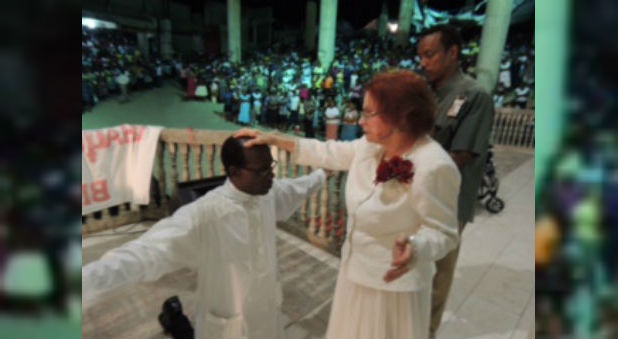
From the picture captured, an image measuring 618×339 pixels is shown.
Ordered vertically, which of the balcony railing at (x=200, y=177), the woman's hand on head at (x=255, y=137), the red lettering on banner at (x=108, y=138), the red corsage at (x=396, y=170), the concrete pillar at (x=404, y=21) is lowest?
the balcony railing at (x=200, y=177)

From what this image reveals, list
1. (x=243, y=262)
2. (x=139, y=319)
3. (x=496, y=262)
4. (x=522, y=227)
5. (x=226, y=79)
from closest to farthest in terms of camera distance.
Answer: (x=243, y=262) → (x=139, y=319) → (x=496, y=262) → (x=522, y=227) → (x=226, y=79)

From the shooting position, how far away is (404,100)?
49.8 inches

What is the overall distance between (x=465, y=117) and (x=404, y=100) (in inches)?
26.6

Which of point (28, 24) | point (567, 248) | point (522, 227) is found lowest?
point (522, 227)

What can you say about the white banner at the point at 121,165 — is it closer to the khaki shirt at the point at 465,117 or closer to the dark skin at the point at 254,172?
the dark skin at the point at 254,172

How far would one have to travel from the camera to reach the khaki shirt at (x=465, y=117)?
5.82 feet

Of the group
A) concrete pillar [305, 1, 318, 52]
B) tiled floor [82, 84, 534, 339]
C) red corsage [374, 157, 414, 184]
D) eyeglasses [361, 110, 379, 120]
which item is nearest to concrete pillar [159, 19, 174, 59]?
concrete pillar [305, 1, 318, 52]

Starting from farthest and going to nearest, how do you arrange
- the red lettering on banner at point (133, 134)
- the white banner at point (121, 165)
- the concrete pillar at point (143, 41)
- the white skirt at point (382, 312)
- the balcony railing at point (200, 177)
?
the concrete pillar at point (143, 41) < the red lettering on banner at point (133, 134) < the white banner at point (121, 165) < the balcony railing at point (200, 177) < the white skirt at point (382, 312)

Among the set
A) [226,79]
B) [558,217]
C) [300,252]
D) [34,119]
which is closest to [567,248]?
[558,217]

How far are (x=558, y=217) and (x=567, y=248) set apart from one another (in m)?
0.03

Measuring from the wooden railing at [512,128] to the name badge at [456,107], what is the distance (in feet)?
25.6

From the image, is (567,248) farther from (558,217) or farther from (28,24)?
(28,24)

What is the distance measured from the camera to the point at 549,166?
0.38 m

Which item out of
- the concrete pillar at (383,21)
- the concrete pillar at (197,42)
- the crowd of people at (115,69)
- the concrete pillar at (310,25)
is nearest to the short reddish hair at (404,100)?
the crowd of people at (115,69)
